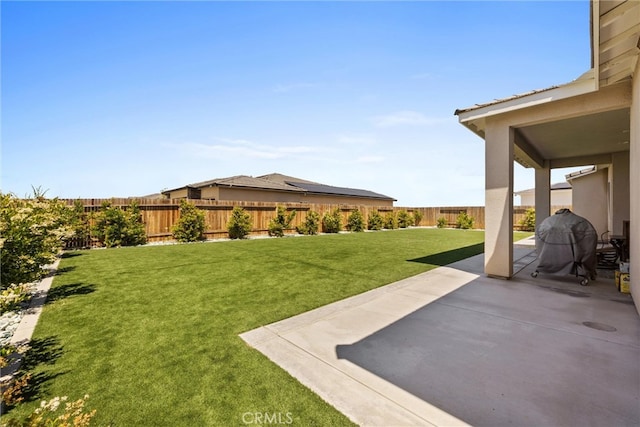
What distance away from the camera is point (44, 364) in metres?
2.74

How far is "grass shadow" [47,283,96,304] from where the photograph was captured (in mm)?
4816

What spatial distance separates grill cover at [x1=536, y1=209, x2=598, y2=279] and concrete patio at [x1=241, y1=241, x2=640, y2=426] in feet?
3.81

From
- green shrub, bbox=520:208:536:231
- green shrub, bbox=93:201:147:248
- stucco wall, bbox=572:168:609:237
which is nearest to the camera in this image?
green shrub, bbox=93:201:147:248

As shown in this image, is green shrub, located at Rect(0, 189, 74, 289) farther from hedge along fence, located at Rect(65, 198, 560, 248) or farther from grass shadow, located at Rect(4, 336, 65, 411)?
hedge along fence, located at Rect(65, 198, 560, 248)

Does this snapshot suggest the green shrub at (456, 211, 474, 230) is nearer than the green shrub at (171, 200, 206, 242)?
No

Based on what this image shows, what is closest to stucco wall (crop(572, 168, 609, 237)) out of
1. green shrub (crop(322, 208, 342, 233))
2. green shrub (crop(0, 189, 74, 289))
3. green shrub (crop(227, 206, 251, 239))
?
green shrub (crop(322, 208, 342, 233))

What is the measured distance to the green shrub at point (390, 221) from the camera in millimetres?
23516

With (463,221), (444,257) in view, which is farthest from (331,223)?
(463,221)

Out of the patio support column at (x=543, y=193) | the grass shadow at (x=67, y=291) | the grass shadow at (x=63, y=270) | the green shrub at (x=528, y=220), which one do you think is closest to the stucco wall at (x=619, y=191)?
the patio support column at (x=543, y=193)

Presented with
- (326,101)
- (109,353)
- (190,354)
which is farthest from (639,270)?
(326,101)

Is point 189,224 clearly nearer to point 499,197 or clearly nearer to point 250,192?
point 250,192

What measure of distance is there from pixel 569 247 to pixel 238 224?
1330 centimetres

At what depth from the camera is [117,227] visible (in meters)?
11.4

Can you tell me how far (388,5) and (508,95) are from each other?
3912 mm
